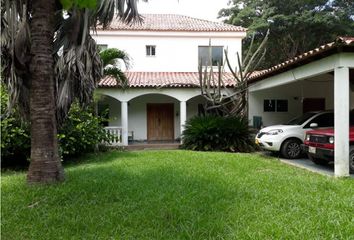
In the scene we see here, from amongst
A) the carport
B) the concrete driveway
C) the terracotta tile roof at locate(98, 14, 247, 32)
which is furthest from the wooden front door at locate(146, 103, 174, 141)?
the concrete driveway

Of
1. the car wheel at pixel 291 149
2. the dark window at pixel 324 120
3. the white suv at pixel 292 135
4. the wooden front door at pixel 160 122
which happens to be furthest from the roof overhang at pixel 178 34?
the car wheel at pixel 291 149

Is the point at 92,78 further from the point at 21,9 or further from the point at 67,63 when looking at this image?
the point at 21,9

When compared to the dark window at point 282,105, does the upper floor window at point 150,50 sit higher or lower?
higher

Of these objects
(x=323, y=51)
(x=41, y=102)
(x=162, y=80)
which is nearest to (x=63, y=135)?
(x=41, y=102)

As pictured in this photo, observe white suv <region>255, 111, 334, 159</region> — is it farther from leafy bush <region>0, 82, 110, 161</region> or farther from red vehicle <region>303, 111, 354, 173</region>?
leafy bush <region>0, 82, 110, 161</region>

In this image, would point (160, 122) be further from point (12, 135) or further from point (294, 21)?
point (294, 21)

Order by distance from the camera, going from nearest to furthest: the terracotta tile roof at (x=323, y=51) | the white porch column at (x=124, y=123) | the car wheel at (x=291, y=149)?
the terracotta tile roof at (x=323, y=51) → the car wheel at (x=291, y=149) → the white porch column at (x=124, y=123)

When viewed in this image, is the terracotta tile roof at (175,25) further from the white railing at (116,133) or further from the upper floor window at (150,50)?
the white railing at (116,133)

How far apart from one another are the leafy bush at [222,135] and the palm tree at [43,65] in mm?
7573

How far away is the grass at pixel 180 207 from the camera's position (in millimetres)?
4395

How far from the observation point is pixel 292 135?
12164 millimetres

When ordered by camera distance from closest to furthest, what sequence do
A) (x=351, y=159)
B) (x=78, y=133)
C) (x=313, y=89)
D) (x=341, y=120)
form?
(x=341, y=120)
(x=351, y=159)
(x=78, y=133)
(x=313, y=89)

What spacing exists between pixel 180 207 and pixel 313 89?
45.8ft

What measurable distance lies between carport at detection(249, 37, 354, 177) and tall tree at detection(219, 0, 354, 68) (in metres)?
10.1
